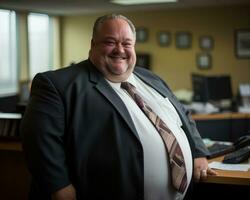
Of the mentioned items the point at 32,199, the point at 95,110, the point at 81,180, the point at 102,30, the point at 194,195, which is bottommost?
the point at 194,195

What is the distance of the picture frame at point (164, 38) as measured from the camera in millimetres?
8086

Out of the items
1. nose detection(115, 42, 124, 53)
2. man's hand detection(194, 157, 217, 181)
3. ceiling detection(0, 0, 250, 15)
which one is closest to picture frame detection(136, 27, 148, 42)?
ceiling detection(0, 0, 250, 15)

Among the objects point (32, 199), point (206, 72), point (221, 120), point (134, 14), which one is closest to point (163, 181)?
point (32, 199)

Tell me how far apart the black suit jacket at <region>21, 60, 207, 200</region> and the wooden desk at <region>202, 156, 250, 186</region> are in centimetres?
41

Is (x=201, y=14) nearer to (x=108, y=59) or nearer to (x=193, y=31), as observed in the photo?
(x=193, y=31)

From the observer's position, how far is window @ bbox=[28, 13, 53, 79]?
8.45 meters

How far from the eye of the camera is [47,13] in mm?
8602

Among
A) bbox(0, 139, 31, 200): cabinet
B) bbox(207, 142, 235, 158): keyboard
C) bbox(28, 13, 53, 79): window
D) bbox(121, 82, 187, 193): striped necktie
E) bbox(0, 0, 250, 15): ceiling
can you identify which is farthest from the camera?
bbox(28, 13, 53, 79): window

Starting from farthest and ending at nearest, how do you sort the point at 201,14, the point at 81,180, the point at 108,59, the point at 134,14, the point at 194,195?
the point at 134,14
the point at 201,14
the point at 194,195
the point at 108,59
the point at 81,180

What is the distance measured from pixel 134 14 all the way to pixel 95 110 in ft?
22.3

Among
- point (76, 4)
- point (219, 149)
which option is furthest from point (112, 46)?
point (76, 4)

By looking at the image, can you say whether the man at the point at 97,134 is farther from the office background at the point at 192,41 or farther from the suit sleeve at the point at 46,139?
the office background at the point at 192,41

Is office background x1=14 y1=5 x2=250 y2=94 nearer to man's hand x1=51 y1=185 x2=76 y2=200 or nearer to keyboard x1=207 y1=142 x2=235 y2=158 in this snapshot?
keyboard x1=207 y1=142 x2=235 y2=158

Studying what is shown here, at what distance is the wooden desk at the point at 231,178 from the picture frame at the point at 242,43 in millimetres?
5865
